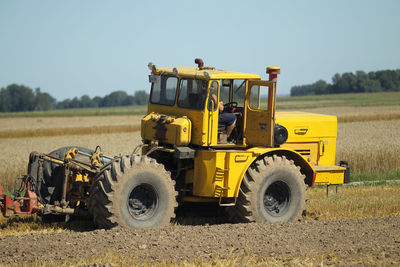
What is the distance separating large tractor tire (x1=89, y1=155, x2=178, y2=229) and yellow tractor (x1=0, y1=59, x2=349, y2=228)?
17 mm

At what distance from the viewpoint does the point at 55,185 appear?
37.3ft

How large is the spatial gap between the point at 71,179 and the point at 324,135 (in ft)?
17.0

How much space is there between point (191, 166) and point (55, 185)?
8.33 feet

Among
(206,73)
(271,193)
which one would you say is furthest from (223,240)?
(206,73)

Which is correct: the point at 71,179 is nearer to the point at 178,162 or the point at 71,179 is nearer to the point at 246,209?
the point at 178,162

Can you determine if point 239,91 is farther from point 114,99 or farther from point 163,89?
point 114,99

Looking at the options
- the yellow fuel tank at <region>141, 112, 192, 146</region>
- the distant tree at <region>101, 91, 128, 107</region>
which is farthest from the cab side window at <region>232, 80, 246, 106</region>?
the distant tree at <region>101, 91, 128, 107</region>

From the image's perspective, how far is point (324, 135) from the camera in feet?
41.5

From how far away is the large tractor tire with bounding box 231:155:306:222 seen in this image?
11047 millimetres

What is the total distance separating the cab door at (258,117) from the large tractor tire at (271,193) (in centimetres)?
43

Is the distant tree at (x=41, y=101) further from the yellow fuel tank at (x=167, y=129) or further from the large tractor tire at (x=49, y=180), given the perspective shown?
the yellow fuel tank at (x=167, y=129)

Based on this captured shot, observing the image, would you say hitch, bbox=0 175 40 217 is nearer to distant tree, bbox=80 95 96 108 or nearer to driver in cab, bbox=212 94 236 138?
driver in cab, bbox=212 94 236 138

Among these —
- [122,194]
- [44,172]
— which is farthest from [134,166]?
[44,172]

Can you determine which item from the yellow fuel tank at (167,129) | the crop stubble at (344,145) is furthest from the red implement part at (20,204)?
the crop stubble at (344,145)
